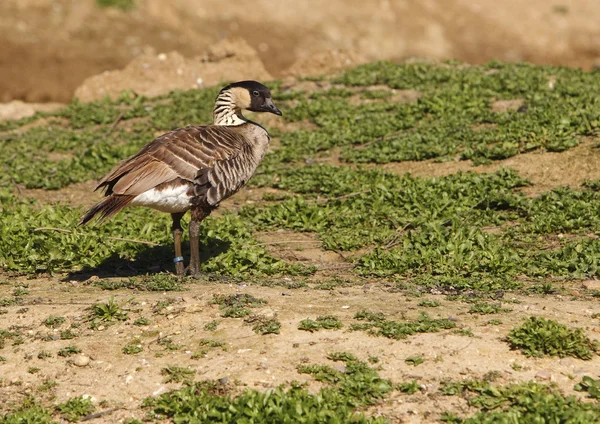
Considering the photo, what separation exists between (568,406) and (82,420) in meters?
3.58

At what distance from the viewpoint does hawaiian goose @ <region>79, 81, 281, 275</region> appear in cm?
918

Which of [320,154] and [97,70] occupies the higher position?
[97,70]

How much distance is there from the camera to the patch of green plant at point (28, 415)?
662cm

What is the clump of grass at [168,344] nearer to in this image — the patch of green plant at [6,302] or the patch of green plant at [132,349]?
the patch of green plant at [132,349]

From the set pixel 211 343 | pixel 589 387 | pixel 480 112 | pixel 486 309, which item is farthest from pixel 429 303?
pixel 480 112

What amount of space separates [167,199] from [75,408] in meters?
3.08

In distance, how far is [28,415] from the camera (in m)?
6.67

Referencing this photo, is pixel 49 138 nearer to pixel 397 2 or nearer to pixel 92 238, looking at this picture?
pixel 92 238

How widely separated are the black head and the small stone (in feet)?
13.7

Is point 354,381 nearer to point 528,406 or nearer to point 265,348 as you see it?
point 265,348

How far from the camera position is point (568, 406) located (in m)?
A: 6.50

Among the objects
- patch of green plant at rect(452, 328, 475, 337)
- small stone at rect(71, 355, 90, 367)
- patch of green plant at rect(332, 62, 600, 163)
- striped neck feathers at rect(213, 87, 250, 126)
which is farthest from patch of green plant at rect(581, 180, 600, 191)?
small stone at rect(71, 355, 90, 367)

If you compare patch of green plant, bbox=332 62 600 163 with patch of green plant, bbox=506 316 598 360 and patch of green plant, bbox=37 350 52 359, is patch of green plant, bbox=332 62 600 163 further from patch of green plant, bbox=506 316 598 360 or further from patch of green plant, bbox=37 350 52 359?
patch of green plant, bbox=37 350 52 359

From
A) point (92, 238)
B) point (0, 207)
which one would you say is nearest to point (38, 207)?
point (0, 207)
